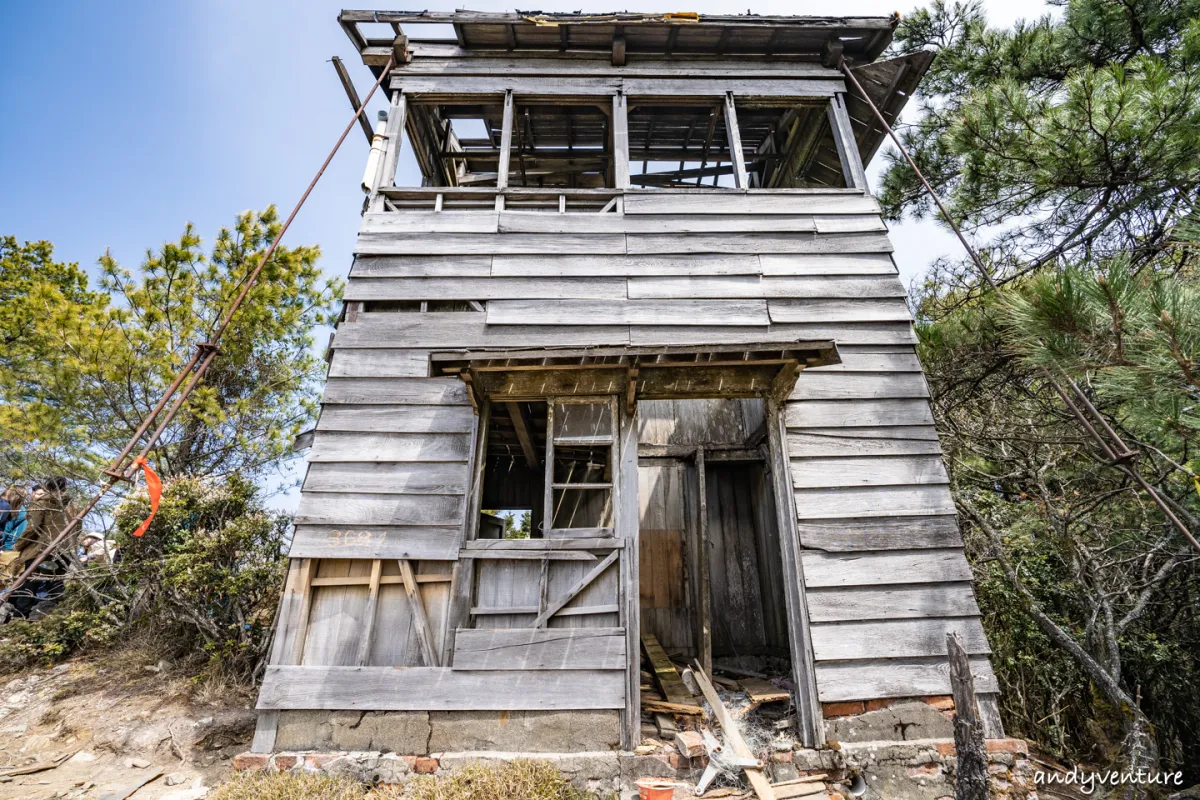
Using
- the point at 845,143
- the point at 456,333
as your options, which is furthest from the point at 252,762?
the point at 845,143

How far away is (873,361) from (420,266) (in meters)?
4.67

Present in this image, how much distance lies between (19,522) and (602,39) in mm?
9893

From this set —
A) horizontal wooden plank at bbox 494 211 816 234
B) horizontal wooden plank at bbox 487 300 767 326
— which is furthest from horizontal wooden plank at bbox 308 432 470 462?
horizontal wooden plank at bbox 494 211 816 234

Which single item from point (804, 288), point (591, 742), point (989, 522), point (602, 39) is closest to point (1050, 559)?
point (989, 522)

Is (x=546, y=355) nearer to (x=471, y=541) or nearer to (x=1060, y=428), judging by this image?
(x=471, y=541)

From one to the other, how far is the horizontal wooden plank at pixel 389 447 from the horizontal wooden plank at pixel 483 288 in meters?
1.47

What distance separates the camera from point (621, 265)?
5691 mm

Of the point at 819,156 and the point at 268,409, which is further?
the point at 268,409

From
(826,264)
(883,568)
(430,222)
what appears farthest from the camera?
(430,222)

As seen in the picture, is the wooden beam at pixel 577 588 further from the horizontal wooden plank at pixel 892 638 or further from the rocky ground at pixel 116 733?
the rocky ground at pixel 116 733

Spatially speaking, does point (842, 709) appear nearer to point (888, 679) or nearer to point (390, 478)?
point (888, 679)

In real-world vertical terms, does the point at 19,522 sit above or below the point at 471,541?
above

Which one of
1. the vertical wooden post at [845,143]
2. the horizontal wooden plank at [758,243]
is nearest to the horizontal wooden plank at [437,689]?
the horizontal wooden plank at [758,243]

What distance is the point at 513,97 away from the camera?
21.7ft
